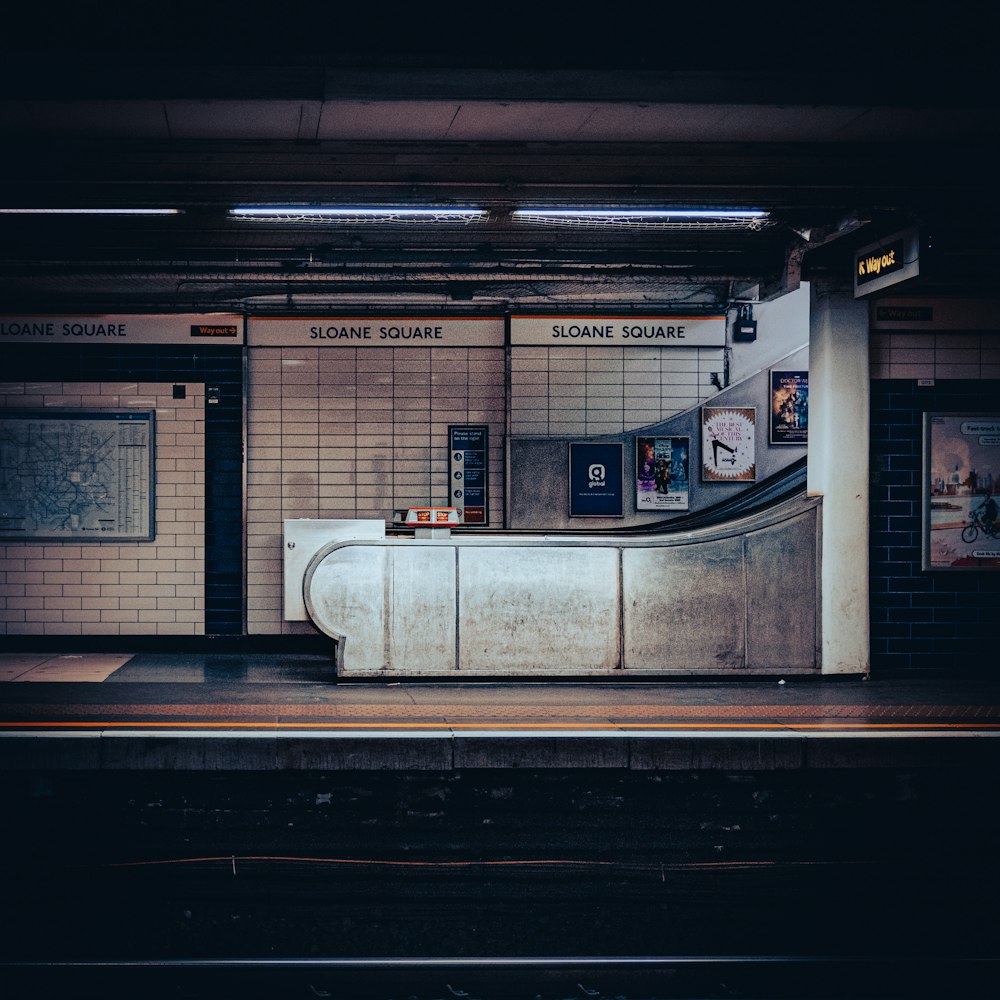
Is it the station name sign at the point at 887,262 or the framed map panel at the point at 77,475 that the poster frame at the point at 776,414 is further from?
the framed map panel at the point at 77,475

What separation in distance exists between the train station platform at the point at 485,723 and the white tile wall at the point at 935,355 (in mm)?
2712

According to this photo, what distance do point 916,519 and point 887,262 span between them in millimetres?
2417

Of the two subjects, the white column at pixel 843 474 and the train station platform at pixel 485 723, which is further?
the white column at pixel 843 474

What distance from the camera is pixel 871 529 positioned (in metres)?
8.75

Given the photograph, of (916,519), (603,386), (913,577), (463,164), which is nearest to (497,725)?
(463,164)

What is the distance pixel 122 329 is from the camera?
10.1 m

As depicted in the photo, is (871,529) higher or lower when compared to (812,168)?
lower

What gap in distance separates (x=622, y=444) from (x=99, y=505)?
17.8ft

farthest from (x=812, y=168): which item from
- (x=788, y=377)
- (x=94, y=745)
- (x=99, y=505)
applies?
(x=99, y=505)

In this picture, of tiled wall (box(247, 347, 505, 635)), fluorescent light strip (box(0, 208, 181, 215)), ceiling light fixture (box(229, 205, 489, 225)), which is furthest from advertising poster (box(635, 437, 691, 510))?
fluorescent light strip (box(0, 208, 181, 215))

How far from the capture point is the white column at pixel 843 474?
8.45 m

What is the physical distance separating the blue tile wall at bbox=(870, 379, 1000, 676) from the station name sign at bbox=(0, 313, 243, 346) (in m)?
6.38

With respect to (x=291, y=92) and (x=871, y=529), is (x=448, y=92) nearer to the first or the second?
(x=291, y=92)

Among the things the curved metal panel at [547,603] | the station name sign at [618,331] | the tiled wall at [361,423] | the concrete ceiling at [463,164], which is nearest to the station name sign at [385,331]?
the tiled wall at [361,423]
